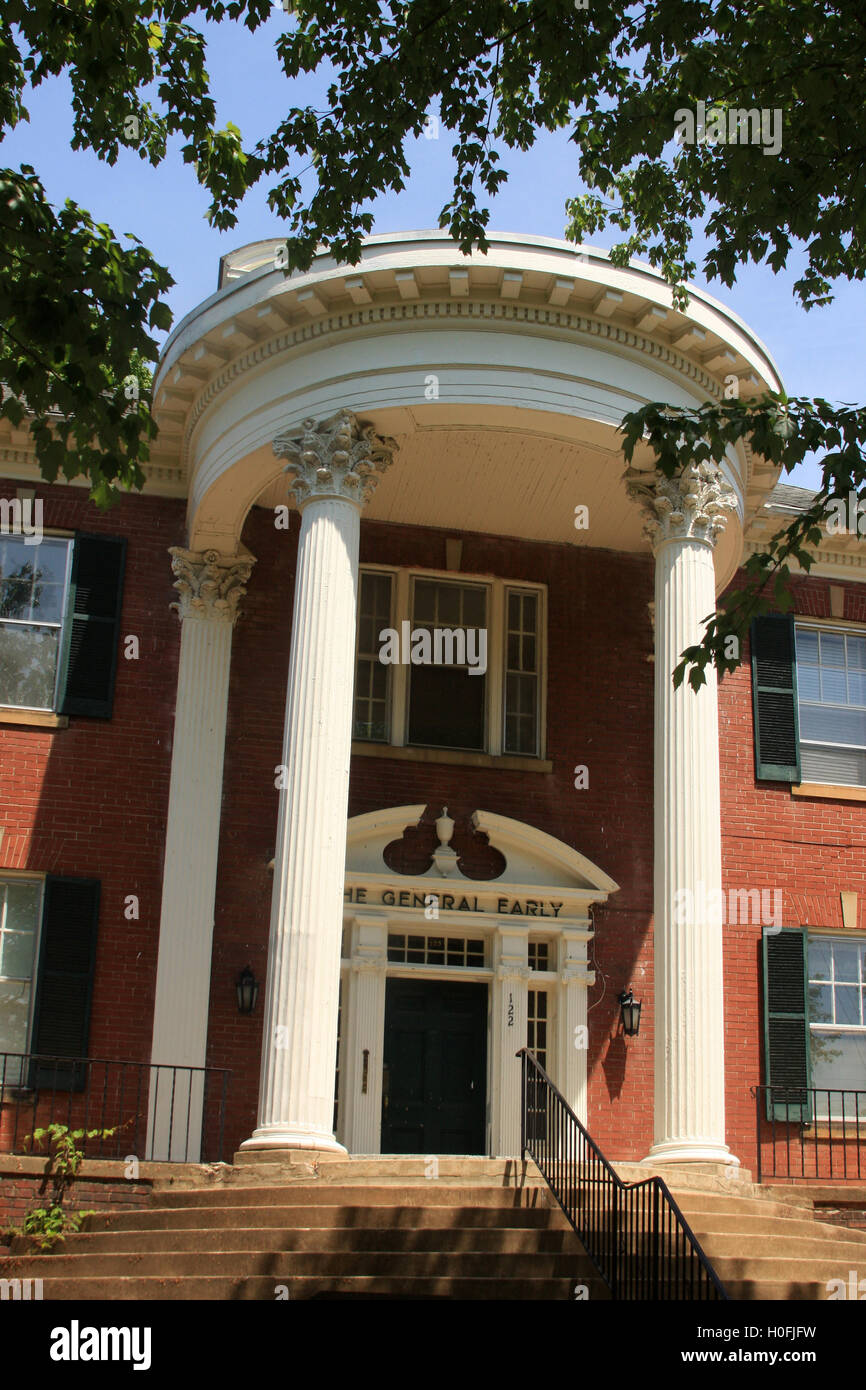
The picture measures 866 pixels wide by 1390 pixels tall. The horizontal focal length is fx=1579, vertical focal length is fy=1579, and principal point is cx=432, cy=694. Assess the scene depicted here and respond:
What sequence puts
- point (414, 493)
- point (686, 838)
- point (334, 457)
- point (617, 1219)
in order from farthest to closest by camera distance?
point (414, 493)
point (334, 457)
point (686, 838)
point (617, 1219)

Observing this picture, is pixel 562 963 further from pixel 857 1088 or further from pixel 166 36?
pixel 166 36

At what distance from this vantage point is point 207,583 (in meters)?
17.2

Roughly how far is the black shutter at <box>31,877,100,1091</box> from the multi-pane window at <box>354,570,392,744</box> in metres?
3.48

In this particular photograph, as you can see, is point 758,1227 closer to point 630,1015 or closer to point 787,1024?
point 630,1015

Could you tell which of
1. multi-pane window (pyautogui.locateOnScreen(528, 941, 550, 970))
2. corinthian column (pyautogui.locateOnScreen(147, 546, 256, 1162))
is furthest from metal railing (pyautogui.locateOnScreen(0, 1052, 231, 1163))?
multi-pane window (pyautogui.locateOnScreen(528, 941, 550, 970))

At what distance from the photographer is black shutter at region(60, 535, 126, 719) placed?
55.5 ft

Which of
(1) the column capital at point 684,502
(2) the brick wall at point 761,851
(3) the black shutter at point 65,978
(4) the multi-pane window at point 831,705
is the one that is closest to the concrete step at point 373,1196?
(3) the black shutter at point 65,978

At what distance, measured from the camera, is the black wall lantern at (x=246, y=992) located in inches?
632

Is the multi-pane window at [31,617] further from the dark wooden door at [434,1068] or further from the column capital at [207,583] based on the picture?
the dark wooden door at [434,1068]

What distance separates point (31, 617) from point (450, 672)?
470 cm

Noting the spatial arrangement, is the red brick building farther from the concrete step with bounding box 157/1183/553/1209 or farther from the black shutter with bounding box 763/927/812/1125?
the concrete step with bounding box 157/1183/553/1209

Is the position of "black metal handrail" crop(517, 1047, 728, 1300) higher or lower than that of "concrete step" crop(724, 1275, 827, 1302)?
higher

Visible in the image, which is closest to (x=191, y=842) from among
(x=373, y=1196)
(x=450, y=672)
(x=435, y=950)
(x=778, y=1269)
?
(x=435, y=950)
